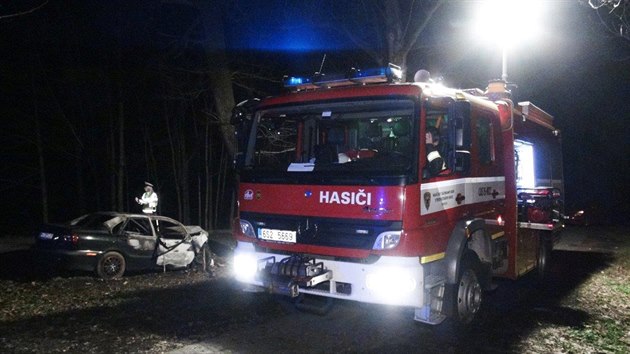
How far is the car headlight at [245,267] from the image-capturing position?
6.37m

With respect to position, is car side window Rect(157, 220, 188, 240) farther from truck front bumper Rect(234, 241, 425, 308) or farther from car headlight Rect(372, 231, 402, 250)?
car headlight Rect(372, 231, 402, 250)

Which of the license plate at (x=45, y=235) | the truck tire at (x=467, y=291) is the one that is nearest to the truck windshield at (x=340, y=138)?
the truck tire at (x=467, y=291)

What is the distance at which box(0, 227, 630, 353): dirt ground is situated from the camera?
6.11 meters

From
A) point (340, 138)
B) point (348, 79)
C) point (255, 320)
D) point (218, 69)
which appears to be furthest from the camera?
point (218, 69)

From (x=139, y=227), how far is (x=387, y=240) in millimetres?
7322

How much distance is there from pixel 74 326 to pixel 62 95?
73.1ft

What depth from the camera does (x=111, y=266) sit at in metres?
10.5

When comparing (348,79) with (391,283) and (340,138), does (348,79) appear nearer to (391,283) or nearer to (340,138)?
(340,138)

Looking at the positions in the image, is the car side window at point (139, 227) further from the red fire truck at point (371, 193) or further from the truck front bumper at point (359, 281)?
the truck front bumper at point (359, 281)

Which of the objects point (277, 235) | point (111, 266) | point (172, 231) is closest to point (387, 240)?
point (277, 235)

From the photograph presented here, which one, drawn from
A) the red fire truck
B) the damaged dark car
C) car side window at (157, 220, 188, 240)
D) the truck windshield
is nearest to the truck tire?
the red fire truck

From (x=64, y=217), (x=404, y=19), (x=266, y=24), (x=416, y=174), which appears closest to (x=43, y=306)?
(x=416, y=174)

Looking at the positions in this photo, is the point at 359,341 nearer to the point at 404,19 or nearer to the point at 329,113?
the point at 329,113

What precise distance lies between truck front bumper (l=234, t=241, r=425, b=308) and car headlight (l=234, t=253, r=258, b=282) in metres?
0.12
